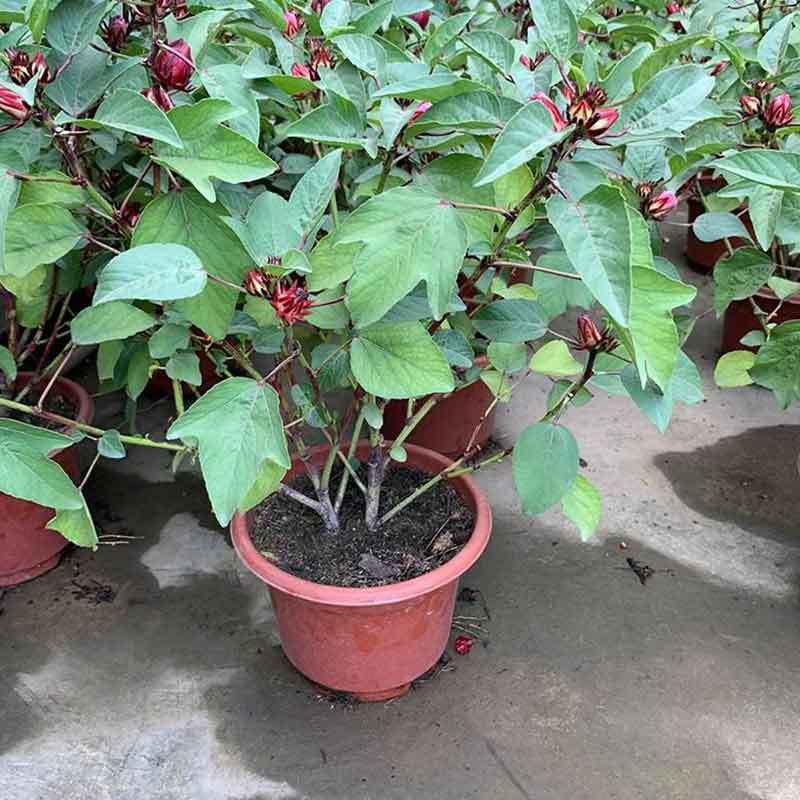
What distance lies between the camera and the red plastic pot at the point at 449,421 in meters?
2.18

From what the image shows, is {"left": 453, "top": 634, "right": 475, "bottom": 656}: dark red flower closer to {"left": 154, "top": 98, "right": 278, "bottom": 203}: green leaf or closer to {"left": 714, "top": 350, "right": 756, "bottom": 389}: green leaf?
{"left": 714, "top": 350, "right": 756, "bottom": 389}: green leaf

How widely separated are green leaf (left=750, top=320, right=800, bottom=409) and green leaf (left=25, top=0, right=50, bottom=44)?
124cm

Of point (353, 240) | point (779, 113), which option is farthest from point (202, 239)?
point (779, 113)

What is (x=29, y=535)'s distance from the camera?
1817 mm

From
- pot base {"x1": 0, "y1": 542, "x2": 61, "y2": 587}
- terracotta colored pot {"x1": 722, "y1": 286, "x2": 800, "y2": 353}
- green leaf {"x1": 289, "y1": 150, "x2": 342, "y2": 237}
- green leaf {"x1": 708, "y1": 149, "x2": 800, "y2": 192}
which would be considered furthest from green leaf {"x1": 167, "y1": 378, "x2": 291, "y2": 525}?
terracotta colored pot {"x1": 722, "y1": 286, "x2": 800, "y2": 353}

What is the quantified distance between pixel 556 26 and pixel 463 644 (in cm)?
119

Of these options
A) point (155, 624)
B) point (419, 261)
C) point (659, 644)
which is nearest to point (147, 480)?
point (155, 624)

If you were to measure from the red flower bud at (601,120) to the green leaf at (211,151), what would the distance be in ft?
1.22

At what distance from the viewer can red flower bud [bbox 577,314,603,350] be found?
1127 millimetres

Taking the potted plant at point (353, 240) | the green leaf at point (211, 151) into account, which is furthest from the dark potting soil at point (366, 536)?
the green leaf at point (211, 151)

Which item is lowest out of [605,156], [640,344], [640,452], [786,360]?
[640,452]

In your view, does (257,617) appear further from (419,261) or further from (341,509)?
(419,261)

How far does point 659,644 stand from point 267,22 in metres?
1.43

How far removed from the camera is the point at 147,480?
7.28 ft
